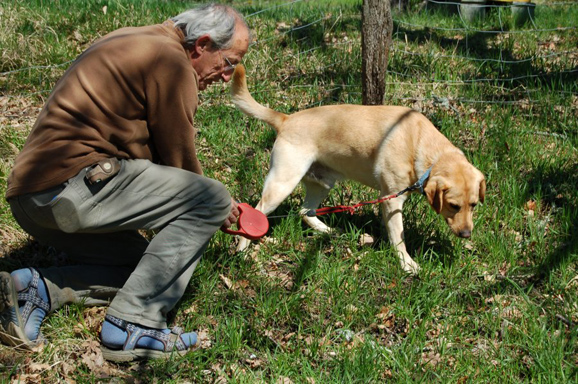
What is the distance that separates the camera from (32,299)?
10.9ft

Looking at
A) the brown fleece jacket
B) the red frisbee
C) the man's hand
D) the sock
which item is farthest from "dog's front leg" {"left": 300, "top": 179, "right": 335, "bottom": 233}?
the sock

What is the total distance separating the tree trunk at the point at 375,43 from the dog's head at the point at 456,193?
136cm

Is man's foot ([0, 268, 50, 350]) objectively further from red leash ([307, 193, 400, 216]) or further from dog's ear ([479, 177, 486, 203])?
dog's ear ([479, 177, 486, 203])

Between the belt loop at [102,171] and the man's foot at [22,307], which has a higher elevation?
the belt loop at [102,171]

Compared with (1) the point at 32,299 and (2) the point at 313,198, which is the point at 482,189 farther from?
(1) the point at 32,299

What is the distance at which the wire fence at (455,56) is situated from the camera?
6.32 meters

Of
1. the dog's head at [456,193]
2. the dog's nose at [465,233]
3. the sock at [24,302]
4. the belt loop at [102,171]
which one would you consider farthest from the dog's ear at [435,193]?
the sock at [24,302]

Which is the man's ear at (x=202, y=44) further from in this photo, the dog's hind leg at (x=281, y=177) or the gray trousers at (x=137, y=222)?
the dog's hind leg at (x=281, y=177)

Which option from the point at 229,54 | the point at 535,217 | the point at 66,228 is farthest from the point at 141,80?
the point at 535,217

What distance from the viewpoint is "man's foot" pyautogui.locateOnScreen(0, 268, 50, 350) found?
3082mm

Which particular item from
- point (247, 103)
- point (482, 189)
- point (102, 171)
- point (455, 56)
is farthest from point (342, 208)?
point (455, 56)

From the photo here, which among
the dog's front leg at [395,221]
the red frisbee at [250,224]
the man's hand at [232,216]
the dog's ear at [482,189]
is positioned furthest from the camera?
the dog's front leg at [395,221]

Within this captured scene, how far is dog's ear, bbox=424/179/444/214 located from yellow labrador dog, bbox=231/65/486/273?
1cm

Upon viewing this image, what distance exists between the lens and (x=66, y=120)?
9.80 feet
